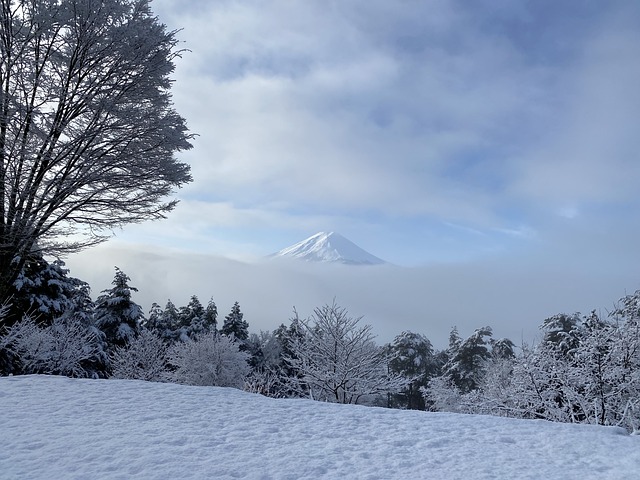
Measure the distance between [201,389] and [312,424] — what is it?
271cm

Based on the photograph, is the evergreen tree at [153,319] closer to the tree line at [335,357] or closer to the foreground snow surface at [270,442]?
the tree line at [335,357]

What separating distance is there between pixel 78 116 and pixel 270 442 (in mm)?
8352

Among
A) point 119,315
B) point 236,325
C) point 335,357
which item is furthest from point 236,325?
point 335,357

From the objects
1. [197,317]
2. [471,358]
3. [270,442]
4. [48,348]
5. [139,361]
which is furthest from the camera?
[197,317]

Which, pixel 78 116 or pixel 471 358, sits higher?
pixel 78 116

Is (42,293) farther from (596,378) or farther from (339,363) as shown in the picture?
(596,378)

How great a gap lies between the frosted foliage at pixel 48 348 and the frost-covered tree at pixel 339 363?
446 inches

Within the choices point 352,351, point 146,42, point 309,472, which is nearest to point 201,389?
point 309,472

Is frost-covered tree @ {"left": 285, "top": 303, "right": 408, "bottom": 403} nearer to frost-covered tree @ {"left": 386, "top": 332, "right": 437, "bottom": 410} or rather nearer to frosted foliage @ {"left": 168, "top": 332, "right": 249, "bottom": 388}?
frosted foliage @ {"left": 168, "top": 332, "right": 249, "bottom": 388}

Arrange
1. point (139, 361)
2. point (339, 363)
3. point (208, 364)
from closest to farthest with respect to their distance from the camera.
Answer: point (339, 363), point (139, 361), point (208, 364)

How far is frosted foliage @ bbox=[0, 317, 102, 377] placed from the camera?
61.6 feet

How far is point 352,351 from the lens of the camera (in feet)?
50.7

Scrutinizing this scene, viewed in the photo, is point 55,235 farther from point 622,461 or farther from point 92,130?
point 622,461

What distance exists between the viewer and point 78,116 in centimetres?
966
